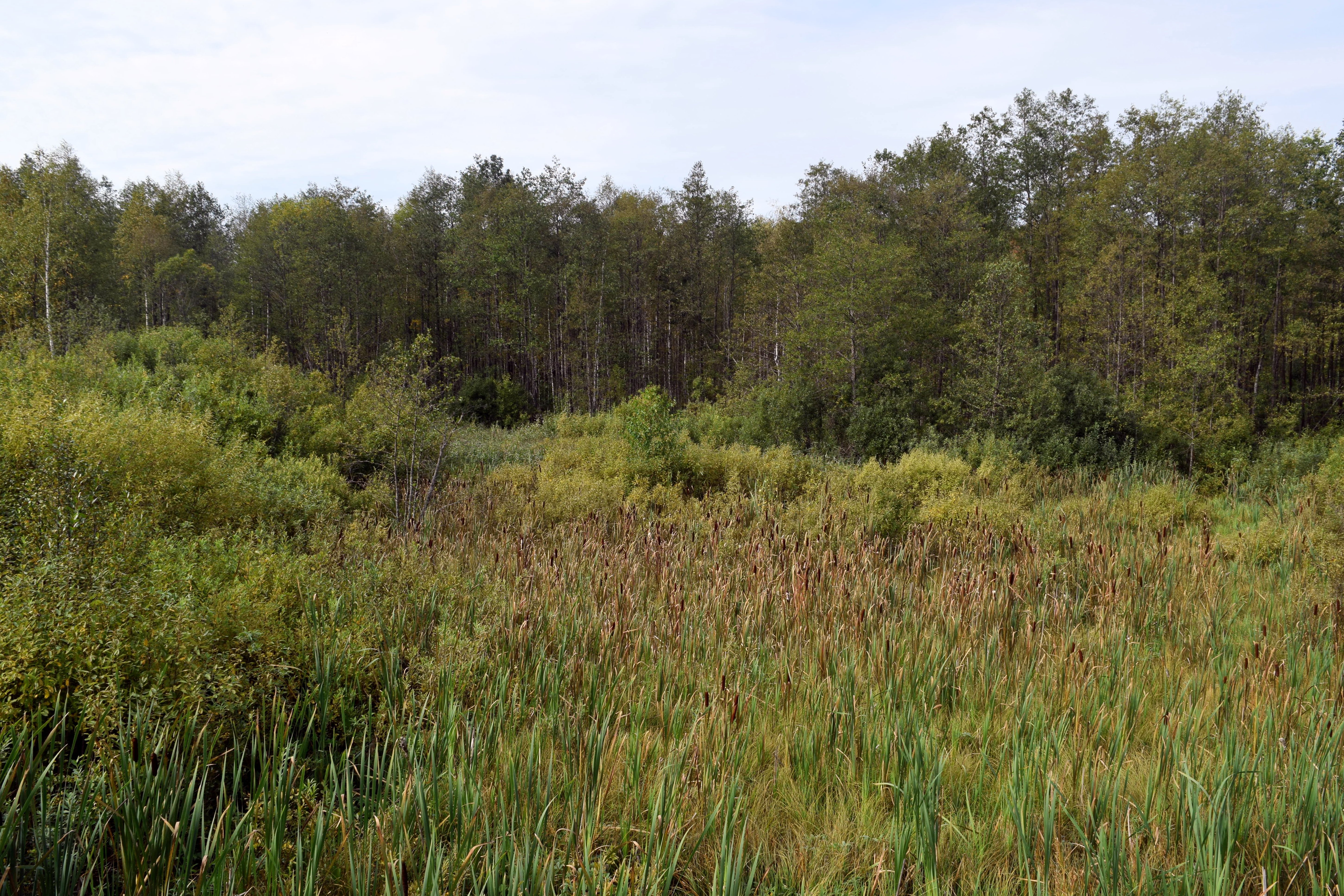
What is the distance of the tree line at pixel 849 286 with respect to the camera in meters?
17.3

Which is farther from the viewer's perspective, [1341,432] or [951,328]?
[951,328]

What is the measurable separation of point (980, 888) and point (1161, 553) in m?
5.52

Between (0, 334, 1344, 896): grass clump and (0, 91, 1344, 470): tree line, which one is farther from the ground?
(0, 91, 1344, 470): tree line

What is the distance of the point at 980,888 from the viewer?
8.32 feet

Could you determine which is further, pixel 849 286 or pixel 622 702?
pixel 849 286

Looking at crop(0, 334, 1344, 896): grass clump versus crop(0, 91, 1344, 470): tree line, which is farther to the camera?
crop(0, 91, 1344, 470): tree line

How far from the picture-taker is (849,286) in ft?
62.4

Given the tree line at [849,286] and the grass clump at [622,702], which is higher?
the tree line at [849,286]

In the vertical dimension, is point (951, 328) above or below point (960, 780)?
above

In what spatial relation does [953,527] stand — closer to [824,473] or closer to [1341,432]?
[824,473]

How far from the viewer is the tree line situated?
1730 centimetres

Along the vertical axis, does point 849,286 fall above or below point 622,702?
above

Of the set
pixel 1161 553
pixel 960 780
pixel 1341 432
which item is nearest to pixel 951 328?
pixel 1341 432

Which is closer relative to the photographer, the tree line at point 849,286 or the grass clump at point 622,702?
the grass clump at point 622,702
